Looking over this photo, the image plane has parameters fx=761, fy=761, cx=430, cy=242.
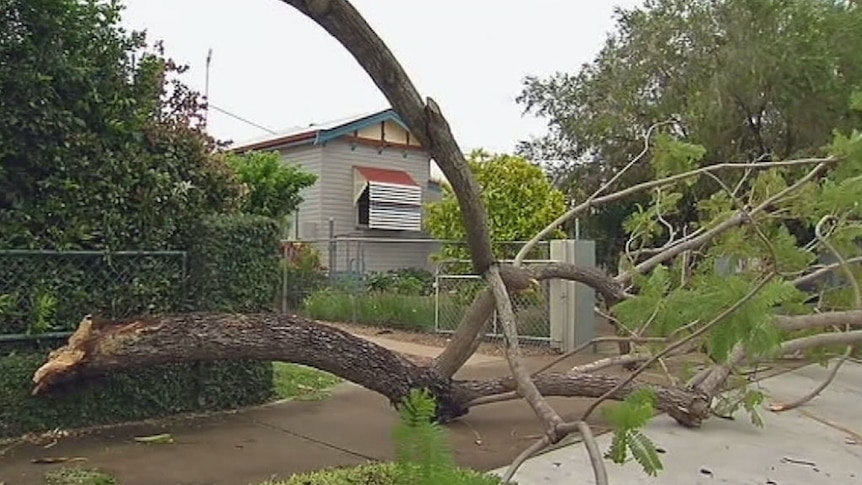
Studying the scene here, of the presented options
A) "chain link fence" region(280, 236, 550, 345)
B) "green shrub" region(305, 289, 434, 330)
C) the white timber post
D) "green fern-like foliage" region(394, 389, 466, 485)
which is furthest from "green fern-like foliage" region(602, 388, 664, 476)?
"green shrub" region(305, 289, 434, 330)

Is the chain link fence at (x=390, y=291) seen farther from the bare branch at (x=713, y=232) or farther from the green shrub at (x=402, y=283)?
the bare branch at (x=713, y=232)

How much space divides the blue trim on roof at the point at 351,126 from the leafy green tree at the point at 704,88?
329cm

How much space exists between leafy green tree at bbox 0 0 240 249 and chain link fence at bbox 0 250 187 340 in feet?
0.31

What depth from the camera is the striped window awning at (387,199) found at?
16453 millimetres

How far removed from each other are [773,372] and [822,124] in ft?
14.2

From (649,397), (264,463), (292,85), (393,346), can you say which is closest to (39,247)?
(264,463)

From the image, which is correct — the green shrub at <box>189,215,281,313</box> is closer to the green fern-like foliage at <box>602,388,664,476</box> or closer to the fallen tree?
the fallen tree

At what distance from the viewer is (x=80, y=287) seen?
5.11m

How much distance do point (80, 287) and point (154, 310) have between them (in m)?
0.54

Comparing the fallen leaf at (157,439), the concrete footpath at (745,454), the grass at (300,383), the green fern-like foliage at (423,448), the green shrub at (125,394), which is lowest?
the concrete footpath at (745,454)

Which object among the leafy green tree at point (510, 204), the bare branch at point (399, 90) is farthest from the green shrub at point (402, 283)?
the bare branch at point (399, 90)

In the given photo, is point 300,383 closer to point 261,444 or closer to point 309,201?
point 261,444

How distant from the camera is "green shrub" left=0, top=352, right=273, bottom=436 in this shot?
15.4 ft

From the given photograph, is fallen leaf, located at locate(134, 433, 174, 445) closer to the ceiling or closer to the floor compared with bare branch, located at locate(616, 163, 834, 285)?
closer to the floor
